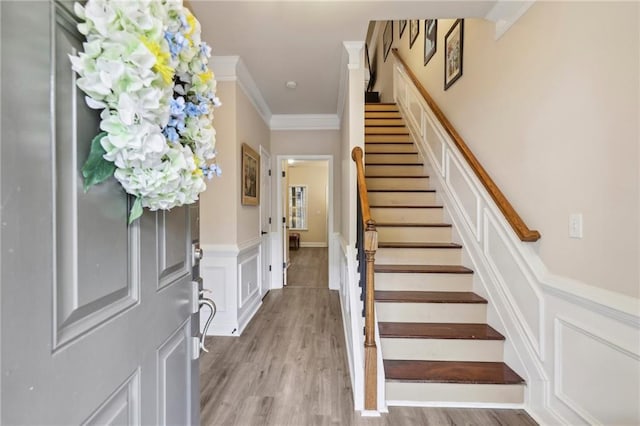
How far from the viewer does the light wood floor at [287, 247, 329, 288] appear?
4.97 meters

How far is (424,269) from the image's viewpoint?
246 cm

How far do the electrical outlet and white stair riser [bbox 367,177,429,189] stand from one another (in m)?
1.97

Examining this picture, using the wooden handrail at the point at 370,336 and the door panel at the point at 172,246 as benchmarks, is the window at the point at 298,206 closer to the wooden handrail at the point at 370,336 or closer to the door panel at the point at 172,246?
the wooden handrail at the point at 370,336

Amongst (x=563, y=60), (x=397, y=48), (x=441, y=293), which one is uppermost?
(x=397, y=48)

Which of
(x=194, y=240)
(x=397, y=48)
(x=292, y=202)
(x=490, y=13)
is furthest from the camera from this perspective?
(x=292, y=202)

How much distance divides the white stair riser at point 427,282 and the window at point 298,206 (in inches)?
299

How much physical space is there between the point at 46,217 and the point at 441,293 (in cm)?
248

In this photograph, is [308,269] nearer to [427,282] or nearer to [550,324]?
[427,282]

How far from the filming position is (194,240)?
1146mm

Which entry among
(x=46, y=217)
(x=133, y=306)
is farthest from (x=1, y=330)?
(x=133, y=306)

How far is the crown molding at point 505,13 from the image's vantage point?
1.84 metres

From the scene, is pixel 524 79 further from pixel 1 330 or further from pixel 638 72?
pixel 1 330

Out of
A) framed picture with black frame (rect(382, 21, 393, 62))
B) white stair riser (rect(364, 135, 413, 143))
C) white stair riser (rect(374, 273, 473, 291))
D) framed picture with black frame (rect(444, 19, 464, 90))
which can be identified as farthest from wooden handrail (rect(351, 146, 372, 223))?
framed picture with black frame (rect(382, 21, 393, 62))

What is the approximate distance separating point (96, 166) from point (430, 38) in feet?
13.5
